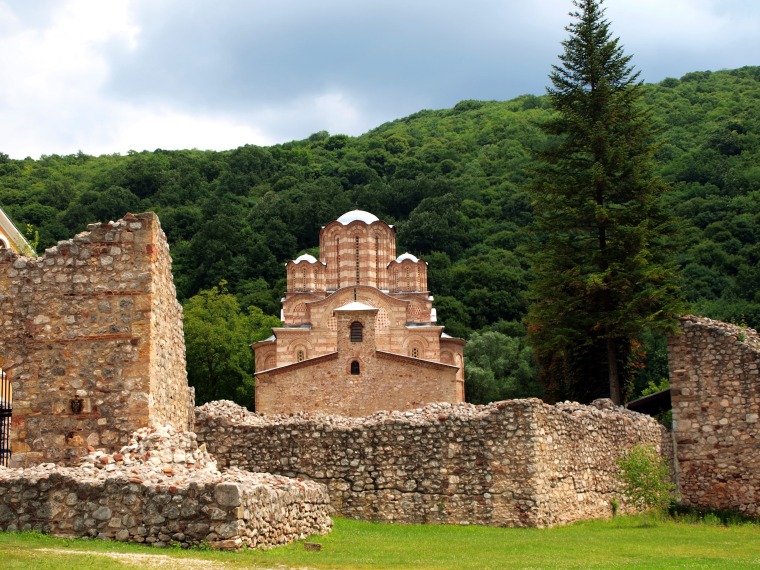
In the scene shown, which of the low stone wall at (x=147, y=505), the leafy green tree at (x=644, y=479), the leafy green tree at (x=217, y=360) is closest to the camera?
the low stone wall at (x=147, y=505)

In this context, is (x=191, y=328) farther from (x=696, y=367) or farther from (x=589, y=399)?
(x=696, y=367)

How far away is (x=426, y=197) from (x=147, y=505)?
70097mm

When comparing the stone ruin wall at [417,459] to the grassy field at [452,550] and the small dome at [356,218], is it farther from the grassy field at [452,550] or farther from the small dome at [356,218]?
the small dome at [356,218]

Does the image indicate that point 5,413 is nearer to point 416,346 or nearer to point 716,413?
point 716,413

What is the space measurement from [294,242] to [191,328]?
25.6 m

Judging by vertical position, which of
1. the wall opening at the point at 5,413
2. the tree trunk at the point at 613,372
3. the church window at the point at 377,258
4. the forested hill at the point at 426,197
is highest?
the forested hill at the point at 426,197

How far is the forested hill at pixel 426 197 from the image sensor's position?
51.8 meters

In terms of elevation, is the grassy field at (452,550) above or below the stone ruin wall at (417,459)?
below

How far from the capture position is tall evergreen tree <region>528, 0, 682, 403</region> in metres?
17.3

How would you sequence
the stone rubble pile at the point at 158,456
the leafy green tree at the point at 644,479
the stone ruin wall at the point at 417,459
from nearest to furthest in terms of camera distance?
1. the stone rubble pile at the point at 158,456
2. the stone ruin wall at the point at 417,459
3. the leafy green tree at the point at 644,479

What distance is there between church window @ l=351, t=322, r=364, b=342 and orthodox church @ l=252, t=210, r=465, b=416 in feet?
0.15

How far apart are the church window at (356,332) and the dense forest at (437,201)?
12786 mm

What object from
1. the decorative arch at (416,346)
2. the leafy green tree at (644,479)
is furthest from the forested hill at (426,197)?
the leafy green tree at (644,479)

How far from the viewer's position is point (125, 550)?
7262 millimetres
